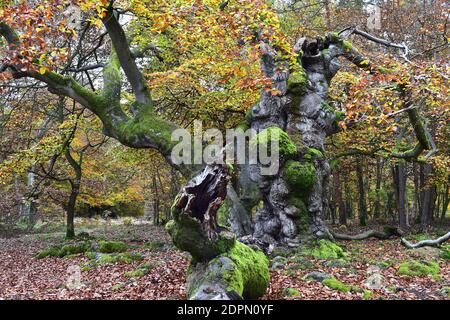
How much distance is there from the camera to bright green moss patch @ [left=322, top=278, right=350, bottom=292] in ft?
21.2

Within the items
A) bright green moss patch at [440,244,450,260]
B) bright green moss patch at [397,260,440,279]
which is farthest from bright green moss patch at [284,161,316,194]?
bright green moss patch at [440,244,450,260]

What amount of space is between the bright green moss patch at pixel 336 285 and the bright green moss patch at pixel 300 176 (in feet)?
11.8

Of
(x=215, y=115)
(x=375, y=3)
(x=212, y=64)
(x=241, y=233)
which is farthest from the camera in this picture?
(x=375, y=3)

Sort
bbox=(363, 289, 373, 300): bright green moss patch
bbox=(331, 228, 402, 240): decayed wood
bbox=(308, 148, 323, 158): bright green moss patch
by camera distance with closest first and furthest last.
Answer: bbox=(363, 289, 373, 300): bright green moss patch < bbox=(308, 148, 323, 158): bright green moss patch < bbox=(331, 228, 402, 240): decayed wood

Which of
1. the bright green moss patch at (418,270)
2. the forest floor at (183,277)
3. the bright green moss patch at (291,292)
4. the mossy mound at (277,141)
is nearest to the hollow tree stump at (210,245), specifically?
the bright green moss patch at (291,292)

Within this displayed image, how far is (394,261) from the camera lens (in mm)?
9211

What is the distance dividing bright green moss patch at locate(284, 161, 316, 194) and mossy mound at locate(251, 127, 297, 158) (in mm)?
346

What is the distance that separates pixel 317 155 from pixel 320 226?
1942 mm

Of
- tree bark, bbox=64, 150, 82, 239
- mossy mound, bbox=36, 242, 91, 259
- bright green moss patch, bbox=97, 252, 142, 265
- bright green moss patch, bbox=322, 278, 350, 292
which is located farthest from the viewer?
tree bark, bbox=64, 150, 82, 239

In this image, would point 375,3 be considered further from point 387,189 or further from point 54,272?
point 54,272

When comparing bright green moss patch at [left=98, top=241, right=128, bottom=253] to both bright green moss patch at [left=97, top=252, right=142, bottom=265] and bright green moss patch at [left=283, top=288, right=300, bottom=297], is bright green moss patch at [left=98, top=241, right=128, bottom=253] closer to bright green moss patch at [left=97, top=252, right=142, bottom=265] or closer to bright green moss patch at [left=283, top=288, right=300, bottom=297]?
bright green moss patch at [left=97, top=252, right=142, bottom=265]

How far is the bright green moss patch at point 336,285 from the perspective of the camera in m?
6.46

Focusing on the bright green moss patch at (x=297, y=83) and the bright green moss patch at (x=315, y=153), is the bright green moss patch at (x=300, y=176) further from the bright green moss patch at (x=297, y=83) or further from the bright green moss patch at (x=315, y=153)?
the bright green moss patch at (x=297, y=83)
